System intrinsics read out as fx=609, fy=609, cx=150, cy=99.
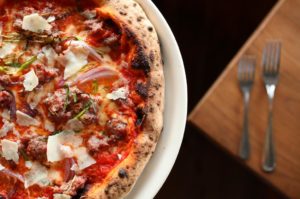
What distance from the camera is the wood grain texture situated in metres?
2.13

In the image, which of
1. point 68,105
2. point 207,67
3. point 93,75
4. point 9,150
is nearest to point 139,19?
point 93,75

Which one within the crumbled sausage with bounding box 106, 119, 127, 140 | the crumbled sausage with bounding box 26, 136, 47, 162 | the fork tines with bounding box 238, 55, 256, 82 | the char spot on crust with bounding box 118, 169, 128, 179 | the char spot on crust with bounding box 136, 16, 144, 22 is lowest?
the fork tines with bounding box 238, 55, 256, 82

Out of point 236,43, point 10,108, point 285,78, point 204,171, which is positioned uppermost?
point 10,108

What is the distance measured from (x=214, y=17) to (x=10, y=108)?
→ 1.26m

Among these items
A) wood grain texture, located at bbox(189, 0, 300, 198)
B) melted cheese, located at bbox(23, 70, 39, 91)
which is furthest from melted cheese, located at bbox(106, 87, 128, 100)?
wood grain texture, located at bbox(189, 0, 300, 198)

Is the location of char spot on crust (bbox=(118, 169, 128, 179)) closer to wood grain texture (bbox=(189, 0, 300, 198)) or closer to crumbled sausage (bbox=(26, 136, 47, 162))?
crumbled sausage (bbox=(26, 136, 47, 162))

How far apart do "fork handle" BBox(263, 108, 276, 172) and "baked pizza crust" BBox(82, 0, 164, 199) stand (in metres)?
0.48

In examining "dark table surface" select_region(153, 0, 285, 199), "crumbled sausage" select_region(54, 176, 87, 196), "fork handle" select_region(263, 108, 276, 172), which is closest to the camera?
"crumbled sausage" select_region(54, 176, 87, 196)

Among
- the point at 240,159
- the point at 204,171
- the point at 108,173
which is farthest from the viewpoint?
the point at 204,171

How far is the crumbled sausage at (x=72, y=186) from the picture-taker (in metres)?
1.71

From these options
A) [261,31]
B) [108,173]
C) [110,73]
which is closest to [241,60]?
[261,31]

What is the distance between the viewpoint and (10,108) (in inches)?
70.1

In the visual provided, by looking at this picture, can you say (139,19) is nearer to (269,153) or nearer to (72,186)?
(72,186)

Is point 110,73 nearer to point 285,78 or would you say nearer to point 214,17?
point 285,78
